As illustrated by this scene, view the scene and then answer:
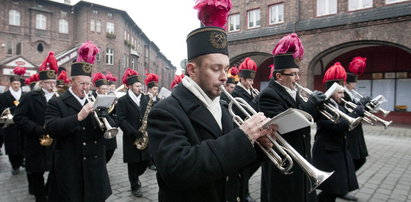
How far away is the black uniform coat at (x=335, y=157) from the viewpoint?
4.25m

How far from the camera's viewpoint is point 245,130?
175cm

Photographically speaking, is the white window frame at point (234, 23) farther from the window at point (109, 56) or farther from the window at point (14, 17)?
the window at point (14, 17)

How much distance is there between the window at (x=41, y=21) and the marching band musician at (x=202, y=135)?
134 ft

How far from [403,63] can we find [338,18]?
5019mm

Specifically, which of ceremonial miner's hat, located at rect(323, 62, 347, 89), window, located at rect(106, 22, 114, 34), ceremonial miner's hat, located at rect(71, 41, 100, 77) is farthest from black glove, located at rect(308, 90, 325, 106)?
window, located at rect(106, 22, 114, 34)

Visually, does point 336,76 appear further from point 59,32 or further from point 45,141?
point 59,32

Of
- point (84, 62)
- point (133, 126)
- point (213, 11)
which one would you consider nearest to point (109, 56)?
point (133, 126)

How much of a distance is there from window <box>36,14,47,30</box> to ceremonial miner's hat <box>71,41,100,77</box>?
3801 centimetres

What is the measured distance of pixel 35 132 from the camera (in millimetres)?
4734

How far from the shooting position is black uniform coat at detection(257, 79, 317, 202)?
126 inches

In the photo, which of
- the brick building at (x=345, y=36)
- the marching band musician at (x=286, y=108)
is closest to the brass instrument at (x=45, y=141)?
the marching band musician at (x=286, y=108)

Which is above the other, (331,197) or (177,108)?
(177,108)

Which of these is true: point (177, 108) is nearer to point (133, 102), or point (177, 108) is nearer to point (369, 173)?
point (133, 102)

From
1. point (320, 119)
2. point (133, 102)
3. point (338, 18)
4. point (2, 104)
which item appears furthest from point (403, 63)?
point (2, 104)
